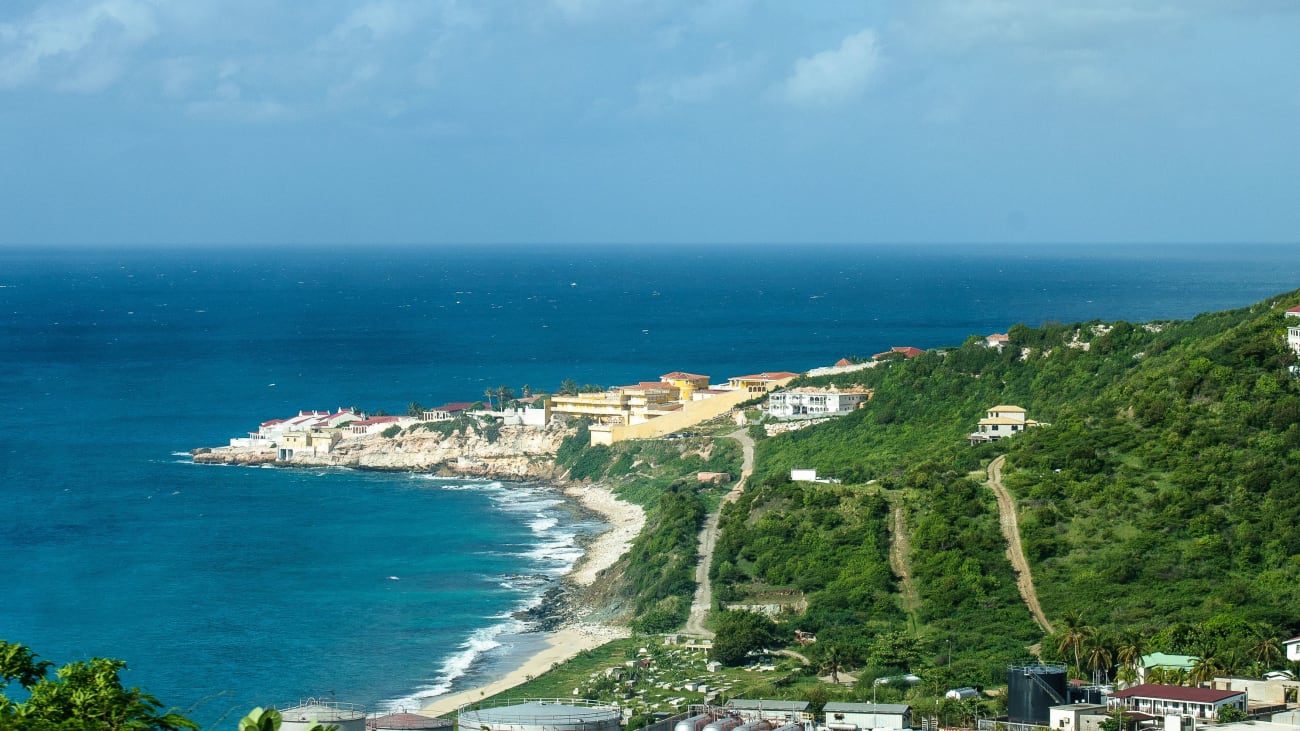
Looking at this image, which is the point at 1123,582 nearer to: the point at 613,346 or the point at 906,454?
the point at 906,454

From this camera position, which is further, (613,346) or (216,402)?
(613,346)

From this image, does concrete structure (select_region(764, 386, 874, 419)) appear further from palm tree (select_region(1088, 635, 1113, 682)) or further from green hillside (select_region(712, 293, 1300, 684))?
palm tree (select_region(1088, 635, 1113, 682))

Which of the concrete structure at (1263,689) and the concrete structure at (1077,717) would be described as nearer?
the concrete structure at (1077,717)

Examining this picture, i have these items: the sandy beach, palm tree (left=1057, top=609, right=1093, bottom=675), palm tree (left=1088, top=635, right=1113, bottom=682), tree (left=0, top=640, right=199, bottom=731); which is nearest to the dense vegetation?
the sandy beach

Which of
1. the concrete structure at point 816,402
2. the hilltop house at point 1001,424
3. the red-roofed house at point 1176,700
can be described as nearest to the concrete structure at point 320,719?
the red-roofed house at point 1176,700

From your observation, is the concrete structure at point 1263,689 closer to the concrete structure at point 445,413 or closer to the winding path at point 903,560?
the winding path at point 903,560

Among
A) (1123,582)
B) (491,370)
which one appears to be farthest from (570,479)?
(491,370)
